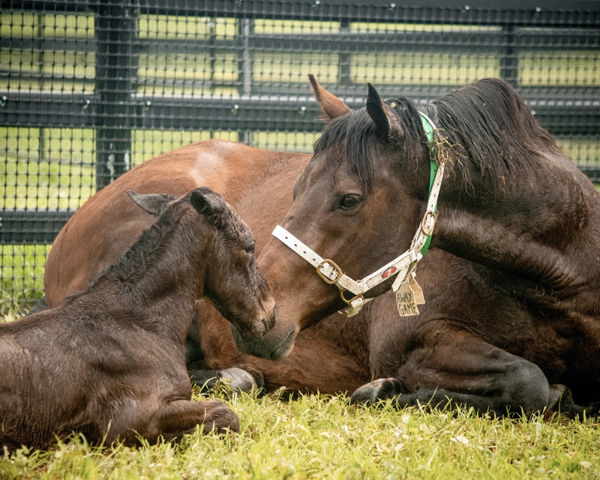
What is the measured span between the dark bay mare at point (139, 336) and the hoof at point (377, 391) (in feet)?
2.50

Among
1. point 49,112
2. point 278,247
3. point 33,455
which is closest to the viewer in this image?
point 33,455

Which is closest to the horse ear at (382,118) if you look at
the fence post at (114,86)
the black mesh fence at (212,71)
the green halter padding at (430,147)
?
the green halter padding at (430,147)

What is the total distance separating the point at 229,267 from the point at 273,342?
41 cm

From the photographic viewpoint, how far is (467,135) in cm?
363

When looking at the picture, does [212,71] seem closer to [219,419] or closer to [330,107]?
[330,107]

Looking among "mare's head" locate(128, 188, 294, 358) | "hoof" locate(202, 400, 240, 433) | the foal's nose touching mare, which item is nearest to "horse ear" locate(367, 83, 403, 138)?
the foal's nose touching mare

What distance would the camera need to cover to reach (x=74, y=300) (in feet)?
11.1

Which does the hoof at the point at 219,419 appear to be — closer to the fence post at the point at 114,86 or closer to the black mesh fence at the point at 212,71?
the black mesh fence at the point at 212,71

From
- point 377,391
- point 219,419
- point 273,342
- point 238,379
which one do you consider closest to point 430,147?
point 273,342

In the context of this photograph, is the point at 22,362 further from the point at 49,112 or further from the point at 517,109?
the point at 49,112

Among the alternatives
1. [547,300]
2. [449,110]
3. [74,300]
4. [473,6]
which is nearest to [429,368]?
[547,300]

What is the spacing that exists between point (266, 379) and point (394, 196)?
5.27 feet

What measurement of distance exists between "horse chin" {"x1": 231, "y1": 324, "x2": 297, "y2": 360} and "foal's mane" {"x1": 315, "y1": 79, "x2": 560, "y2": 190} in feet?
2.59

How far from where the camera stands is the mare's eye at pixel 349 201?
350cm
